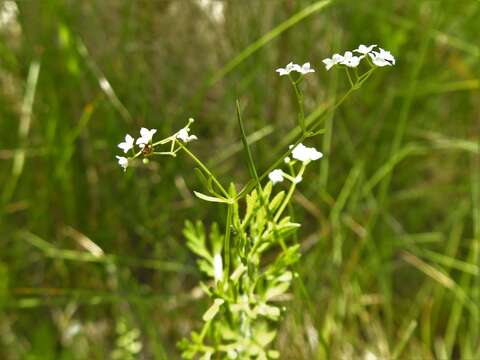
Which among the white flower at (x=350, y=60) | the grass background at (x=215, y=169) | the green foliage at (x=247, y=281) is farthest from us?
the grass background at (x=215, y=169)

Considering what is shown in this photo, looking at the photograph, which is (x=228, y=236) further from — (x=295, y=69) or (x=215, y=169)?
(x=215, y=169)

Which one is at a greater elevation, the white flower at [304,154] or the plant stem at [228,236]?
the white flower at [304,154]

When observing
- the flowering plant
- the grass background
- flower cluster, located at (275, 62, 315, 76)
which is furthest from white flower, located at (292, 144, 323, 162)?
the grass background

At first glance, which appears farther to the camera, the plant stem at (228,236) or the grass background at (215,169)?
the grass background at (215,169)

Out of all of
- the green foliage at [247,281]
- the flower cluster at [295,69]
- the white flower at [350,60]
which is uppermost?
the flower cluster at [295,69]

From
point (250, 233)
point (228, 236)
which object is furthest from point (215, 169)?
point (228, 236)

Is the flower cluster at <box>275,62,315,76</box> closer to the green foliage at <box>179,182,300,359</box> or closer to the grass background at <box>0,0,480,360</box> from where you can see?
the green foliage at <box>179,182,300,359</box>

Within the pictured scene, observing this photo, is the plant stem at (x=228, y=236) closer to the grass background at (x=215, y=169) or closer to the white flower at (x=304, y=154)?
the white flower at (x=304, y=154)

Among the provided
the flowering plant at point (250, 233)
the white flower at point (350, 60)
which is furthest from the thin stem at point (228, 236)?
the white flower at point (350, 60)

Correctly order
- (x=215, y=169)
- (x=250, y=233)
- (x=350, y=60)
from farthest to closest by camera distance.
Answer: (x=215, y=169) → (x=250, y=233) → (x=350, y=60)
